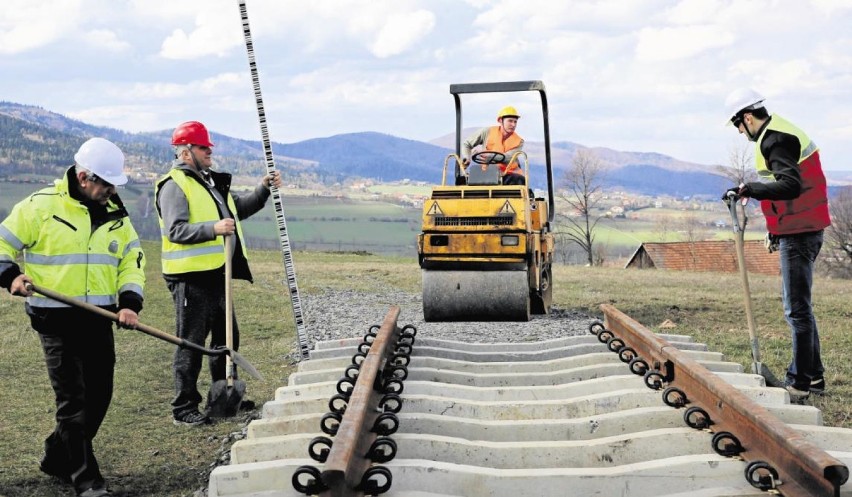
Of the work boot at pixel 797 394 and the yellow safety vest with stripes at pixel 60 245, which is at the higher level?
the yellow safety vest with stripes at pixel 60 245

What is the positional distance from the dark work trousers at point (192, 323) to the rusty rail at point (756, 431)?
335 centimetres

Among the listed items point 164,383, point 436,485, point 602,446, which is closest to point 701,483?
point 602,446

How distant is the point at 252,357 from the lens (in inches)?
433

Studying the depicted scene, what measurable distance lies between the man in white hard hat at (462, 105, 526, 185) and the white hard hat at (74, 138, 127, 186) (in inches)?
295

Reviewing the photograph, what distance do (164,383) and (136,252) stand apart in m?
4.01

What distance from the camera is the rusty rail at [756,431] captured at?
11.0ft

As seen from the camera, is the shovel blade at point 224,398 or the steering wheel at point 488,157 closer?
the shovel blade at point 224,398

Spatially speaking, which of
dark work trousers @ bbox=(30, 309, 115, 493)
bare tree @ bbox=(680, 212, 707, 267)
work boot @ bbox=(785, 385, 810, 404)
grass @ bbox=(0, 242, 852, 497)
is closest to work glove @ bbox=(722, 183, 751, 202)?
work boot @ bbox=(785, 385, 810, 404)

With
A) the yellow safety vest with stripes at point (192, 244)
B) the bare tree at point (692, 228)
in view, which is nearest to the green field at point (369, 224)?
the bare tree at point (692, 228)

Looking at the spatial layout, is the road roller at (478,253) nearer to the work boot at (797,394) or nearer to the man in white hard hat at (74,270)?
the work boot at (797,394)

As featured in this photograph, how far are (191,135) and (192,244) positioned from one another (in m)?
0.80

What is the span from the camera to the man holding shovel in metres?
6.91

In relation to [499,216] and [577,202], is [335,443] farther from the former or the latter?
[577,202]

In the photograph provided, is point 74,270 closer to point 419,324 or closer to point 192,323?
point 192,323
